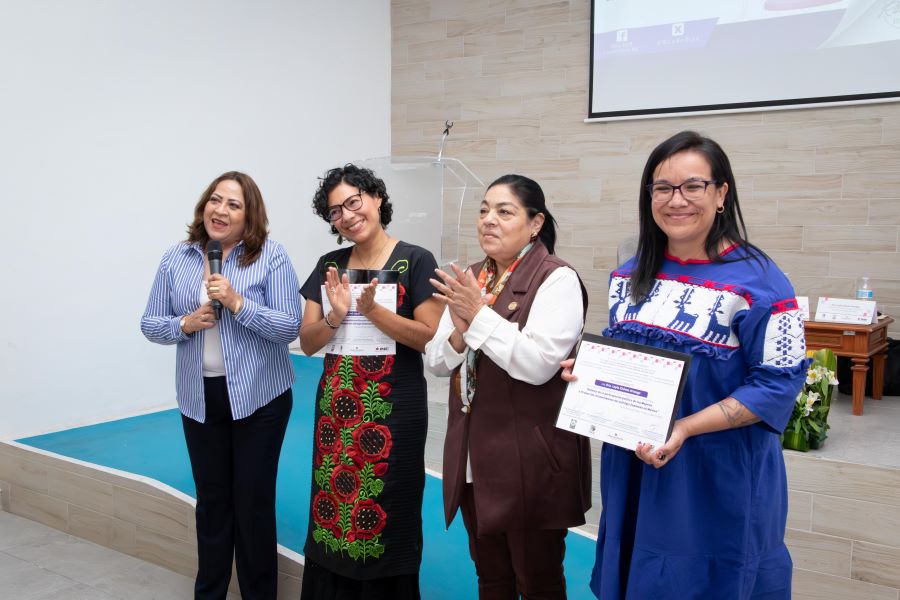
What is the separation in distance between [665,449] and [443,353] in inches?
25.3

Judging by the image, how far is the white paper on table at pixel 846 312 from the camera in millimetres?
4023

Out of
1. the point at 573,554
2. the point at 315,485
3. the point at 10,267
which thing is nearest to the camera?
the point at 315,485

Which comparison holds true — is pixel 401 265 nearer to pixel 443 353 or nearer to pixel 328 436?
pixel 443 353

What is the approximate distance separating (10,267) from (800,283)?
5.17m

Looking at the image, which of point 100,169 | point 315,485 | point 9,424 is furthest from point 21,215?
point 315,485

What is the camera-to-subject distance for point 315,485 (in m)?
2.11

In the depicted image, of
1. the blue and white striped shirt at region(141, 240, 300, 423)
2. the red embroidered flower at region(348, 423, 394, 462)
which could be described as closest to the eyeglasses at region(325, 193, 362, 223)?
the blue and white striped shirt at region(141, 240, 300, 423)

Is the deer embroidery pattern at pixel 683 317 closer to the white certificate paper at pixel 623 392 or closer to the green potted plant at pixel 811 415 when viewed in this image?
the white certificate paper at pixel 623 392

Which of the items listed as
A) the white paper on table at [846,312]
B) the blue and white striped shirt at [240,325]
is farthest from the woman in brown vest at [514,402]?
the white paper on table at [846,312]

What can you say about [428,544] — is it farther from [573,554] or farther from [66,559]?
[66,559]

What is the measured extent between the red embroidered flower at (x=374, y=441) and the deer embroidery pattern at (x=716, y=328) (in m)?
0.98

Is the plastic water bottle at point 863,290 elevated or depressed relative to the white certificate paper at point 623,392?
depressed

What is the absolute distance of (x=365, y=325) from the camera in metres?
2.01

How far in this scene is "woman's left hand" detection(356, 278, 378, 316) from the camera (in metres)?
1.88
